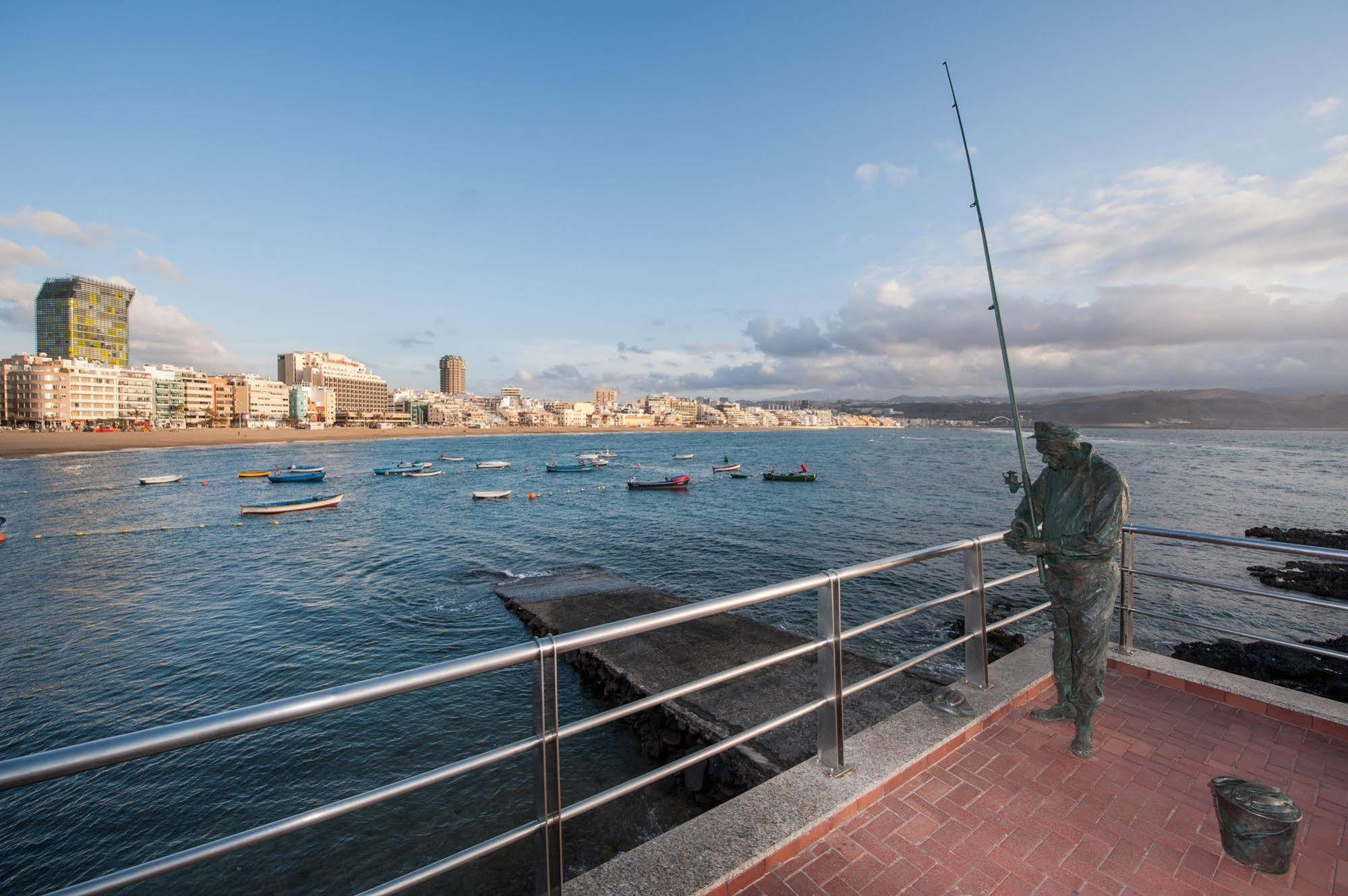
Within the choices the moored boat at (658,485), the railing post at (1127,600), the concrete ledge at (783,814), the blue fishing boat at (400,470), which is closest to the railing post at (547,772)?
the concrete ledge at (783,814)

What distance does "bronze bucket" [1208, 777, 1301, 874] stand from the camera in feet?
8.92

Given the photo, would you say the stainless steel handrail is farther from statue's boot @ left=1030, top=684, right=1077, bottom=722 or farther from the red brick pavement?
statue's boot @ left=1030, top=684, right=1077, bottom=722

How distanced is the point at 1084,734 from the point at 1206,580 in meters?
2.34

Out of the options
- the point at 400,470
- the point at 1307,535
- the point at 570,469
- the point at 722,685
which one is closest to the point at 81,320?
the point at 400,470

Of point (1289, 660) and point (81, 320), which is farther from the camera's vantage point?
point (81, 320)

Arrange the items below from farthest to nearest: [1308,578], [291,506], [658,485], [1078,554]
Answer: [658,485] < [291,506] < [1308,578] < [1078,554]

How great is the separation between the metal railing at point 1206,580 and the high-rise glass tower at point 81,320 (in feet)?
673

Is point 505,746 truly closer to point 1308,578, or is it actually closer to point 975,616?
→ point 975,616

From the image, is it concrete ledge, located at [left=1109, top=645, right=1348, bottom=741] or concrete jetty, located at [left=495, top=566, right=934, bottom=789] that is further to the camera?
concrete jetty, located at [left=495, top=566, right=934, bottom=789]

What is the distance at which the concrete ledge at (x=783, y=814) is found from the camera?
266 cm

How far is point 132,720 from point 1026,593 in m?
23.3

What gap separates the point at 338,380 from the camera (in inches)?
7303

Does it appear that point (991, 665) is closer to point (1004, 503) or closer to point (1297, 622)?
point (1297, 622)

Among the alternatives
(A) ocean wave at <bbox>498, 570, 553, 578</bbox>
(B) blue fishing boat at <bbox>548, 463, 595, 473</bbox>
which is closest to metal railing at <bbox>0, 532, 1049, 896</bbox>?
(A) ocean wave at <bbox>498, 570, 553, 578</bbox>
